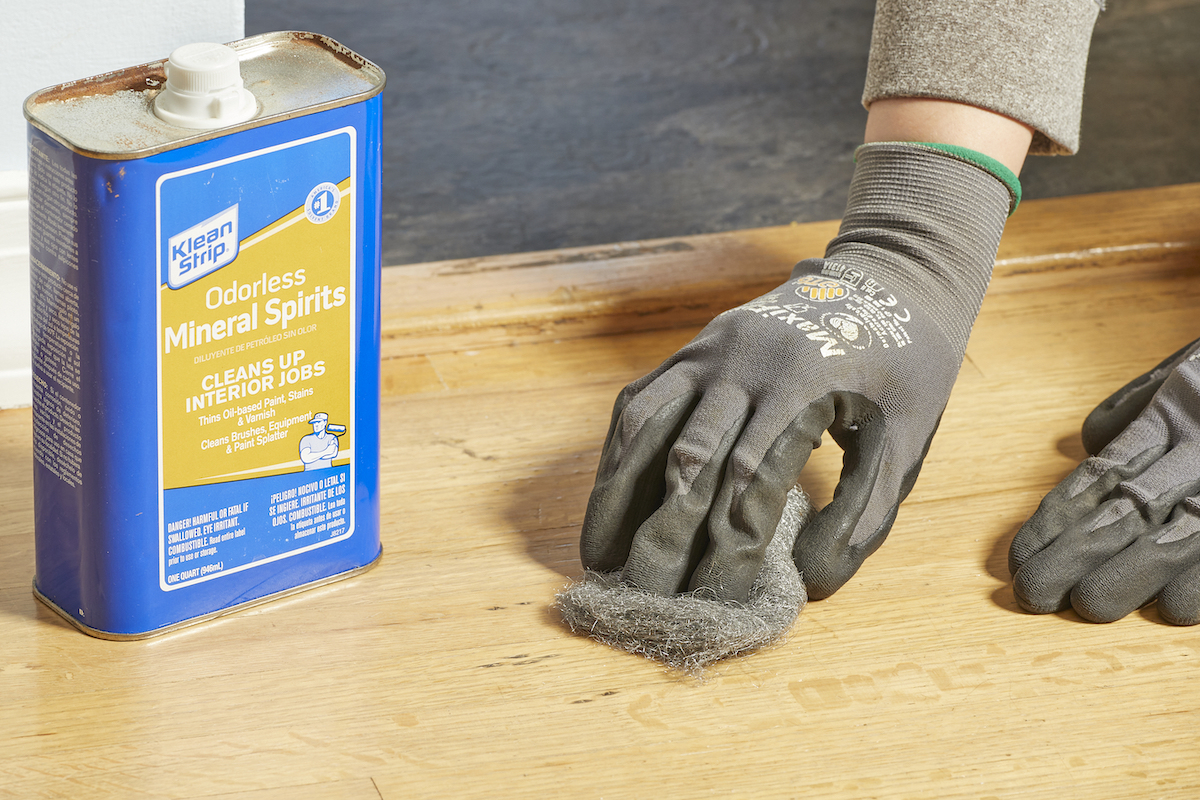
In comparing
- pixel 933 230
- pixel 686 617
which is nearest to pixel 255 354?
pixel 686 617

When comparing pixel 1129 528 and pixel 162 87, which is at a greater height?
pixel 162 87

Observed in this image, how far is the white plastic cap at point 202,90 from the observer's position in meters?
0.59

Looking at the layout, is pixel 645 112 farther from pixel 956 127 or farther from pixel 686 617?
pixel 686 617

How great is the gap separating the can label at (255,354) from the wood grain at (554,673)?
6 cm

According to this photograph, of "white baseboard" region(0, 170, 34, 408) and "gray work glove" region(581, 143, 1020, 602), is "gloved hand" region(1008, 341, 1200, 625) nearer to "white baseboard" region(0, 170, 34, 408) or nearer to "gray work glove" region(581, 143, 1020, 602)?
"gray work glove" region(581, 143, 1020, 602)

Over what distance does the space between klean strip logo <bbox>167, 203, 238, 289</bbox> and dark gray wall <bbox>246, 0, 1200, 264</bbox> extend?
0.83 metres

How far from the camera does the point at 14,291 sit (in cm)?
88

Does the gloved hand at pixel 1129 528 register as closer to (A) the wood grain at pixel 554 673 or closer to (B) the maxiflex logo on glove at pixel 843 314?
(A) the wood grain at pixel 554 673

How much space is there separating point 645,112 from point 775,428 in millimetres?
1175

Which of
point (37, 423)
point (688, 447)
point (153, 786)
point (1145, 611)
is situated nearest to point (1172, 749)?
point (1145, 611)

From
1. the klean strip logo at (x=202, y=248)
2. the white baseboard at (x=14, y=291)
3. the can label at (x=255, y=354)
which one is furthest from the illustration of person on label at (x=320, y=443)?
the white baseboard at (x=14, y=291)

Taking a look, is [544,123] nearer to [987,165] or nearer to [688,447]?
[987,165]

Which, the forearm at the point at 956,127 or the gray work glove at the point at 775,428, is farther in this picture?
the forearm at the point at 956,127

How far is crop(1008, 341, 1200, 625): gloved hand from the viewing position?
2.41 ft
